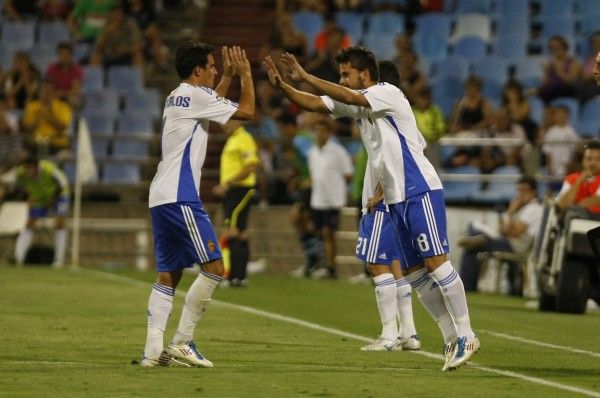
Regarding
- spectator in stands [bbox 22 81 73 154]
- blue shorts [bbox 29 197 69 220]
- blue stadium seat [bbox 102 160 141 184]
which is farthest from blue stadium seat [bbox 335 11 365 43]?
blue shorts [bbox 29 197 69 220]

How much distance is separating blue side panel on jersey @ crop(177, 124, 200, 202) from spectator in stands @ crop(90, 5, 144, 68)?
18450 mm

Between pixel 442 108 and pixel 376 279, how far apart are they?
1479cm

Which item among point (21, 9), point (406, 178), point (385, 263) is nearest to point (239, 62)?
point (406, 178)

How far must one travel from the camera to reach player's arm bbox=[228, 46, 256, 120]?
10953mm

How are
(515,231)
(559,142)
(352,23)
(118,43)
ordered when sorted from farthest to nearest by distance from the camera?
(352,23) → (118,43) → (559,142) → (515,231)

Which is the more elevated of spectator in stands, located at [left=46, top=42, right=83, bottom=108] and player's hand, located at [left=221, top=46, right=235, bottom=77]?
player's hand, located at [left=221, top=46, right=235, bottom=77]

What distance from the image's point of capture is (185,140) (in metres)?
11.1

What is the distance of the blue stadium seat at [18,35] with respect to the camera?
29781mm

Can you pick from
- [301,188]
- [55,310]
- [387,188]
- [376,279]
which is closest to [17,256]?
[301,188]

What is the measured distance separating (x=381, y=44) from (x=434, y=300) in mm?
18057

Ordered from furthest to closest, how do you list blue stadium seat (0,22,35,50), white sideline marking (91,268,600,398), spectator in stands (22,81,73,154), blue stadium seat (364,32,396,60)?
blue stadium seat (0,22,35,50) → blue stadium seat (364,32,396,60) → spectator in stands (22,81,73,154) → white sideline marking (91,268,600,398)

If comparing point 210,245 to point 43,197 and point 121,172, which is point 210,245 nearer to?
point 43,197

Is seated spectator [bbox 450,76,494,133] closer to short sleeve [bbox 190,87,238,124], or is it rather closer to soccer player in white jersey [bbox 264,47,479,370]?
soccer player in white jersey [bbox 264,47,479,370]

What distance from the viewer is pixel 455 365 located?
10.8 metres
